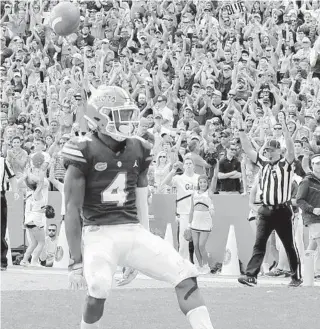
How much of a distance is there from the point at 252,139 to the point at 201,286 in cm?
388

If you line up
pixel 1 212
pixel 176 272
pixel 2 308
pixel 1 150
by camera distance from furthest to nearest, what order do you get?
pixel 1 150 → pixel 1 212 → pixel 2 308 → pixel 176 272

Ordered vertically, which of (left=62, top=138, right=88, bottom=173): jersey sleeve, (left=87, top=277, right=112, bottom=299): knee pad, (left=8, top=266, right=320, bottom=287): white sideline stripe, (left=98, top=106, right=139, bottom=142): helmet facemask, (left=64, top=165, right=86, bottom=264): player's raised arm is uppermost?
(left=98, top=106, right=139, bottom=142): helmet facemask

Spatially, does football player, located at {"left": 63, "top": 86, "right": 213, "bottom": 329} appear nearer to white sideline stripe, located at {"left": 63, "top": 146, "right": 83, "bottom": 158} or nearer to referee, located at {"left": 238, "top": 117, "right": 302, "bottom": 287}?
white sideline stripe, located at {"left": 63, "top": 146, "right": 83, "bottom": 158}

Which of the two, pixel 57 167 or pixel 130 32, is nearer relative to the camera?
pixel 57 167

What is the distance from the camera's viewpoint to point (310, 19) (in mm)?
18547

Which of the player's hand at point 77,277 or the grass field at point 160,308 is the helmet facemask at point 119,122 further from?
the grass field at point 160,308

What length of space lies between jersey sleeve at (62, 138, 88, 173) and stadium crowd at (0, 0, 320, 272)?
7.69 metres

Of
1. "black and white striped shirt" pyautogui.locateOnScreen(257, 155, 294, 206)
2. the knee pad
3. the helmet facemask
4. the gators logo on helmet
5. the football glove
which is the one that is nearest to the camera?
the knee pad

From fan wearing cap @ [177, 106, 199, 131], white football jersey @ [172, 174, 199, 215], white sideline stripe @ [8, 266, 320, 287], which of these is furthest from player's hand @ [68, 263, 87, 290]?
fan wearing cap @ [177, 106, 199, 131]

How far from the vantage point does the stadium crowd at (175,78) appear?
1550 centimetres

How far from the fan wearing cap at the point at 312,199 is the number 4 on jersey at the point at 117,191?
6236mm

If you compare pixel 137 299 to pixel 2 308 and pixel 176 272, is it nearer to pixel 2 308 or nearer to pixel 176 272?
pixel 2 308

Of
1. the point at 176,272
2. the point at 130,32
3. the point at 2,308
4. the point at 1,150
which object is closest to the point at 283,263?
the point at 2,308

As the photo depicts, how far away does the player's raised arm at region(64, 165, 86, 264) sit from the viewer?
20.8ft
